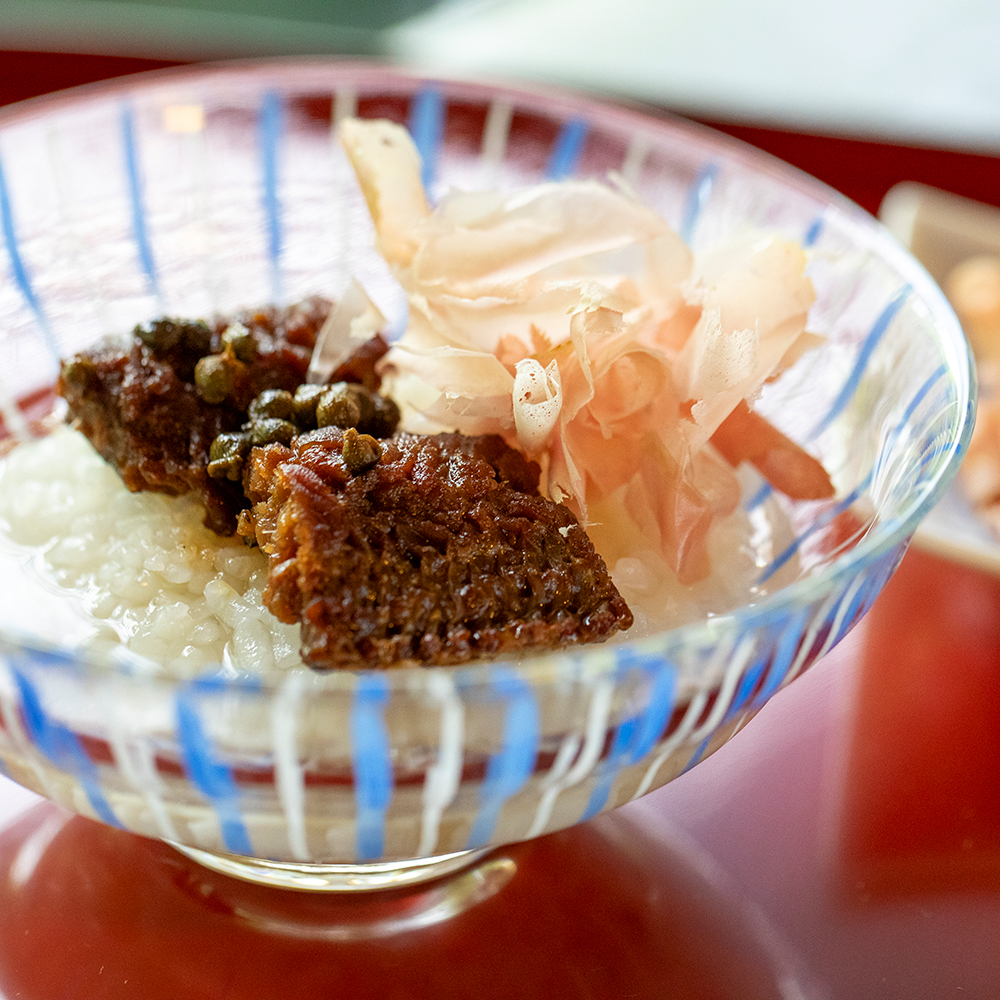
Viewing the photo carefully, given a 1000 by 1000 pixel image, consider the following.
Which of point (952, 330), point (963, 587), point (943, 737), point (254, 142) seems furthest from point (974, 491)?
point (254, 142)

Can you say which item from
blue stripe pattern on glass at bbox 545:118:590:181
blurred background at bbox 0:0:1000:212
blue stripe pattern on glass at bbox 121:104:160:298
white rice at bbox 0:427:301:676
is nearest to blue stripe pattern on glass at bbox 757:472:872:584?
white rice at bbox 0:427:301:676

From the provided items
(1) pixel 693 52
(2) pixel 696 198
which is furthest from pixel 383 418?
(1) pixel 693 52

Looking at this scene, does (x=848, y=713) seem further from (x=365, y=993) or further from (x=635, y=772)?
(x=365, y=993)

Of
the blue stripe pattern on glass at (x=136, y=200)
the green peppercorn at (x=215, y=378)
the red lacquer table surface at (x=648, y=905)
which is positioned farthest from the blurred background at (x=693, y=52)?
the green peppercorn at (x=215, y=378)

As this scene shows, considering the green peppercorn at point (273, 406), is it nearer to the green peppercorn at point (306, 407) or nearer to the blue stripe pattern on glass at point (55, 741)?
the green peppercorn at point (306, 407)

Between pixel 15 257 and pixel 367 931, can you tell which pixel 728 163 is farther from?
pixel 367 931
